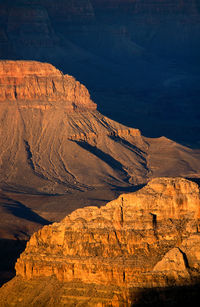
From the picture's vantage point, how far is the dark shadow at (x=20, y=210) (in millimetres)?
68125

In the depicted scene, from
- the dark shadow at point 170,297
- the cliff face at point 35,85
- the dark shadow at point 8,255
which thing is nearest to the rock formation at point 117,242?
the dark shadow at point 170,297

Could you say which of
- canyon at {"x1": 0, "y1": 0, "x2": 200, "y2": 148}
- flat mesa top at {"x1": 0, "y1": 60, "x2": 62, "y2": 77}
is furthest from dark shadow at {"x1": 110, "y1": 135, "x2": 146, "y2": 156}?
canyon at {"x1": 0, "y1": 0, "x2": 200, "y2": 148}

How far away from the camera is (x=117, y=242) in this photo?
33.3 metres

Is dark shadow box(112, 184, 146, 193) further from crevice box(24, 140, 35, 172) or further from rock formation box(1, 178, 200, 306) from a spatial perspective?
rock formation box(1, 178, 200, 306)

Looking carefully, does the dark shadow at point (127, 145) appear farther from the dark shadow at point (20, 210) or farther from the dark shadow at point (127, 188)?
the dark shadow at point (20, 210)

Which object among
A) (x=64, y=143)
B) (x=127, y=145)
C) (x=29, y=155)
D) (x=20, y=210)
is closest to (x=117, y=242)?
(x=20, y=210)

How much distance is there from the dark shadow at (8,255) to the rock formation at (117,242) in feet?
46.0

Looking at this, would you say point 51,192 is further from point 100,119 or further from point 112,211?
point 112,211

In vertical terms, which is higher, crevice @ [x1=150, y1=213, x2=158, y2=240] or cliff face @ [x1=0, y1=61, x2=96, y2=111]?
crevice @ [x1=150, y1=213, x2=158, y2=240]

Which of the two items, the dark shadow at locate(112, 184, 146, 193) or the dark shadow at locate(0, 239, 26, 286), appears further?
the dark shadow at locate(112, 184, 146, 193)

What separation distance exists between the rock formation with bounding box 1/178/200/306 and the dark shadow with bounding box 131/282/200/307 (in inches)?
45.5

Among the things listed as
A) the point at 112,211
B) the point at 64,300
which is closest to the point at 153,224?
the point at 112,211

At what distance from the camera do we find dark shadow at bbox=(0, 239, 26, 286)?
50.5 meters

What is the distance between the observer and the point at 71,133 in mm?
89250
